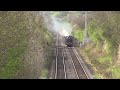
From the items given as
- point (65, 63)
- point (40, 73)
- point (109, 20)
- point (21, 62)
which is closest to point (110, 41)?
point (109, 20)

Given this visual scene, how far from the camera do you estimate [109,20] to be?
32.5 meters

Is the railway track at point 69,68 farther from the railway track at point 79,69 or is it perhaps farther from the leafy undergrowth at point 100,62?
the leafy undergrowth at point 100,62

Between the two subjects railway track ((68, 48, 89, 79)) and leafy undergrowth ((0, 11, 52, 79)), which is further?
railway track ((68, 48, 89, 79))

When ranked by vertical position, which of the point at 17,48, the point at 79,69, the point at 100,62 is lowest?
the point at 79,69

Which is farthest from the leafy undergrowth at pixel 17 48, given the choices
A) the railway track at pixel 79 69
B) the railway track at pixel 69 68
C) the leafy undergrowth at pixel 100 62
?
the leafy undergrowth at pixel 100 62

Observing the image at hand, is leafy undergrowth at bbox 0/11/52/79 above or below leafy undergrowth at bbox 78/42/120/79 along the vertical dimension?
above

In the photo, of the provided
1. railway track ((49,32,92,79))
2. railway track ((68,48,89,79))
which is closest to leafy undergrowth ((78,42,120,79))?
railway track ((68,48,89,79))

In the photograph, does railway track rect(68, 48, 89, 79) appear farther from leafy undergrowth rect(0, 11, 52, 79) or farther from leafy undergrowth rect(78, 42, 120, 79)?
leafy undergrowth rect(0, 11, 52, 79)

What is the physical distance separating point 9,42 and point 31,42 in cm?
695

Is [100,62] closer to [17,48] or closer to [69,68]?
[69,68]

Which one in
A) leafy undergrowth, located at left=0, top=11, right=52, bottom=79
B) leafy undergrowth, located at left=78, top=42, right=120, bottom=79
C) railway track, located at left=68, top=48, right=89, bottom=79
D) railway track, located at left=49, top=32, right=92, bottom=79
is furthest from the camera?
leafy undergrowth, located at left=78, top=42, right=120, bottom=79

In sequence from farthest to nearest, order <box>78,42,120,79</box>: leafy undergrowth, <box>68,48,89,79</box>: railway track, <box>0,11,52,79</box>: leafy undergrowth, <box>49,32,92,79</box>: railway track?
<box>78,42,120,79</box>: leafy undergrowth < <box>68,48,89,79</box>: railway track < <box>49,32,92,79</box>: railway track < <box>0,11,52,79</box>: leafy undergrowth

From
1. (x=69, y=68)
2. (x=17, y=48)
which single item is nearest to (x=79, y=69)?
(x=69, y=68)
